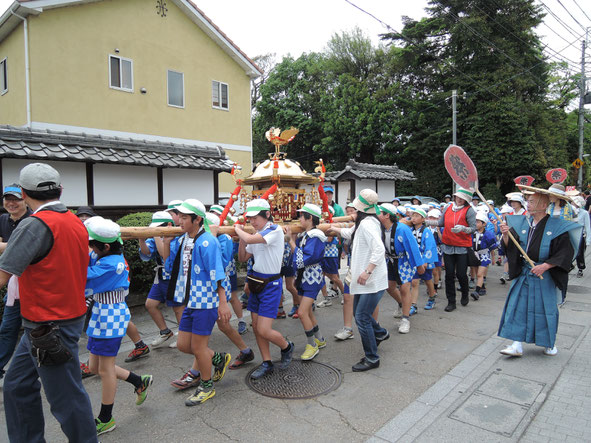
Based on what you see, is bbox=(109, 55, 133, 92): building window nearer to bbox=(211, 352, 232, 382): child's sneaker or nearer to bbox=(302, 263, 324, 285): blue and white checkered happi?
bbox=(302, 263, 324, 285): blue and white checkered happi

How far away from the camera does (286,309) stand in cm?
702

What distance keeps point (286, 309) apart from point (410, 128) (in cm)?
2273

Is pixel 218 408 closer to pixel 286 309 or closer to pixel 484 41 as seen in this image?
pixel 286 309

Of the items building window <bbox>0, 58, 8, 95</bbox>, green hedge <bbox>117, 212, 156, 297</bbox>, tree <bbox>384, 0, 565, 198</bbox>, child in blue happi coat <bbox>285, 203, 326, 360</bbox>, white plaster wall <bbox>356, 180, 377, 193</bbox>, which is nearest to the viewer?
child in blue happi coat <bbox>285, 203, 326, 360</bbox>

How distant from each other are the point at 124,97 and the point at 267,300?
12.2 m

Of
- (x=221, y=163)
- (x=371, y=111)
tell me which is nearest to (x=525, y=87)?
(x=371, y=111)

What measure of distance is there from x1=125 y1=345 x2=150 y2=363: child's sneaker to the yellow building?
13.6ft

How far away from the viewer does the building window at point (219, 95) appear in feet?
53.4

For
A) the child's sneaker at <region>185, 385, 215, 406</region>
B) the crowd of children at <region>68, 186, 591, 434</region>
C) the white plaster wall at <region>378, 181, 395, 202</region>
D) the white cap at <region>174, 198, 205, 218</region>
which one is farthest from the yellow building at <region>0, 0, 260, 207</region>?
the white plaster wall at <region>378, 181, 395, 202</region>

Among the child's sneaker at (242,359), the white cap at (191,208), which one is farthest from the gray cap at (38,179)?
the child's sneaker at (242,359)

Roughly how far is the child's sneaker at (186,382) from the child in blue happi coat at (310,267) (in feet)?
4.39

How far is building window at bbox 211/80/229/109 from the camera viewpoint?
16281 millimetres

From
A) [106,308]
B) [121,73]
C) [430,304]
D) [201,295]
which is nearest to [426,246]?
[430,304]

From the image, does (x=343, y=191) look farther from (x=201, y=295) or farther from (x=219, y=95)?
(x=201, y=295)
